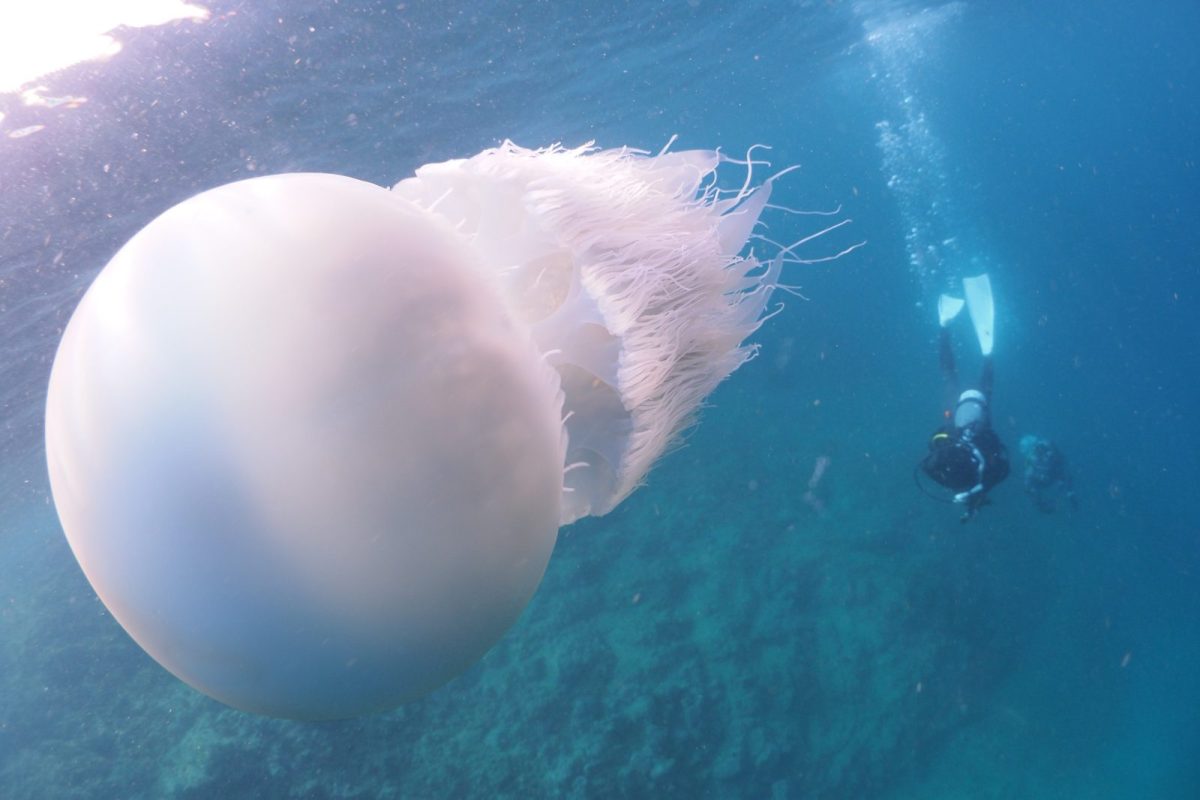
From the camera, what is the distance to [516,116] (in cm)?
1450

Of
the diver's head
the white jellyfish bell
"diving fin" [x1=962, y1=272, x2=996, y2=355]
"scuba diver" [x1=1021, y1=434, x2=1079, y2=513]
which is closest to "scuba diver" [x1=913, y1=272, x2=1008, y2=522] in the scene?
the diver's head

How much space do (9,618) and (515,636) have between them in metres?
15.8

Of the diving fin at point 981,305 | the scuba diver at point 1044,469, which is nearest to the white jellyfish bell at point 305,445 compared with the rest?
the scuba diver at point 1044,469

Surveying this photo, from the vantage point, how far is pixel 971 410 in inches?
380

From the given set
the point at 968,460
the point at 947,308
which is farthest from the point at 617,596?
the point at 947,308

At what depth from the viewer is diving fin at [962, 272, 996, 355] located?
14.3m

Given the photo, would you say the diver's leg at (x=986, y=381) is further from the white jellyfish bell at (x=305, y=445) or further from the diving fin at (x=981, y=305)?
the white jellyfish bell at (x=305, y=445)

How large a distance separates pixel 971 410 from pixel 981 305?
622 cm

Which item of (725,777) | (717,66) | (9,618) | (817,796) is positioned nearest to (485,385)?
(725,777)

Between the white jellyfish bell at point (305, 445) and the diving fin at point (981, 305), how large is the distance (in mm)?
14853

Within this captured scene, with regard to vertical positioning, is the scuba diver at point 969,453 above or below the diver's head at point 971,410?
above

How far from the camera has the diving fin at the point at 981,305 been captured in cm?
1426

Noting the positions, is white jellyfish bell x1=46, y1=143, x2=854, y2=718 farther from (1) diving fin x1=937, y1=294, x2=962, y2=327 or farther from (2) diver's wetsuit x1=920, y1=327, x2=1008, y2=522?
(1) diving fin x1=937, y1=294, x2=962, y2=327

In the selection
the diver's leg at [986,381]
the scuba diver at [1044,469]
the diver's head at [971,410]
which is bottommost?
the scuba diver at [1044,469]
